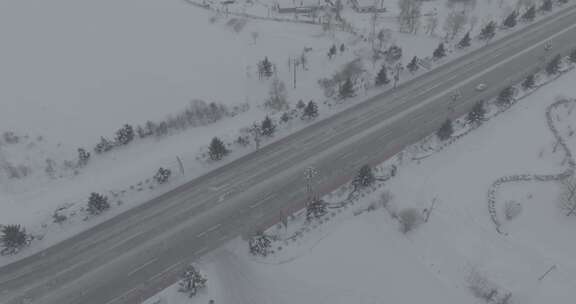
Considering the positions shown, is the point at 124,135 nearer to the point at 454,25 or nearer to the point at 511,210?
the point at 511,210

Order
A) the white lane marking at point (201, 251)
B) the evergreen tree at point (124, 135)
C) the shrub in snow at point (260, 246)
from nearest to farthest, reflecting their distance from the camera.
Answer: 1. the shrub in snow at point (260, 246)
2. the white lane marking at point (201, 251)
3. the evergreen tree at point (124, 135)

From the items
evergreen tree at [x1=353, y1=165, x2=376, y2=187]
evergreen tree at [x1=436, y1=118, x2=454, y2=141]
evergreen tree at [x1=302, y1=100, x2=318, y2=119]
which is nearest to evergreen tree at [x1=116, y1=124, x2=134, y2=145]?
evergreen tree at [x1=302, y1=100, x2=318, y2=119]

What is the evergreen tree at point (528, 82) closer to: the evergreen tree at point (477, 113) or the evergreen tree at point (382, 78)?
the evergreen tree at point (477, 113)

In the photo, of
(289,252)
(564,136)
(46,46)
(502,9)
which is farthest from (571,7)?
(46,46)

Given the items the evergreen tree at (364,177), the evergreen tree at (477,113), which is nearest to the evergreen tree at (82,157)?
the evergreen tree at (364,177)

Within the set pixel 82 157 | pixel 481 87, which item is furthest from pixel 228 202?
pixel 481 87

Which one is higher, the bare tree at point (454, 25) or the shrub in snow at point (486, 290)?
the bare tree at point (454, 25)

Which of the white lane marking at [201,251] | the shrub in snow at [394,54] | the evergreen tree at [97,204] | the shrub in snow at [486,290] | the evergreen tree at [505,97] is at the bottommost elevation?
the shrub in snow at [486,290]
